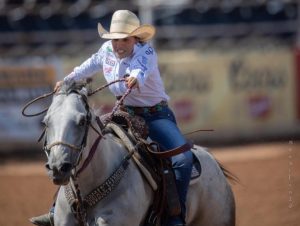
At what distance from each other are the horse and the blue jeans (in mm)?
256

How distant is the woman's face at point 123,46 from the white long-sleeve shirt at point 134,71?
0.04 metres

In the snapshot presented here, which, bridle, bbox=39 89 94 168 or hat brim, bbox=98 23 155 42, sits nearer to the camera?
bridle, bbox=39 89 94 168

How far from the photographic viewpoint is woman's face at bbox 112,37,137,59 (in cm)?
576

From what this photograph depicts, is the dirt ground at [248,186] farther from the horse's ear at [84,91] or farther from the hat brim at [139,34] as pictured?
the horse's ear at [84,91]

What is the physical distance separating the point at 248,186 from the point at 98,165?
598 cm

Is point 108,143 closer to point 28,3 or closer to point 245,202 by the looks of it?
point 245,202

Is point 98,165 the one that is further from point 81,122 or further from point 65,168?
point 65,168

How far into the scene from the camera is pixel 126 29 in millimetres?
5773

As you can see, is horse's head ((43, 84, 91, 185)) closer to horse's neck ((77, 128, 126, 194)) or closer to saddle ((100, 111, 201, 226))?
horse's neck ((77, 128, 126, 194))

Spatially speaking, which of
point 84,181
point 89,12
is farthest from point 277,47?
point 84,181

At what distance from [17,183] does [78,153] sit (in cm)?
765

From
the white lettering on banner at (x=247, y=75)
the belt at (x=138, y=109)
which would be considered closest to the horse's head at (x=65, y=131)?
the belt at (x=138, y=109)

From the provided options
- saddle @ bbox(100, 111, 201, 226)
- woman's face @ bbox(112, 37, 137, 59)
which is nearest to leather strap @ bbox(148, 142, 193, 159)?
saddle @ bbox(100, 111, 201, 226)

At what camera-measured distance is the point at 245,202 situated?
33.1 ft
